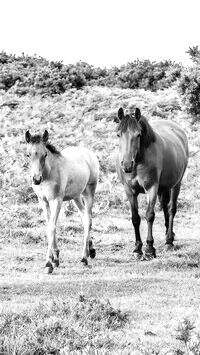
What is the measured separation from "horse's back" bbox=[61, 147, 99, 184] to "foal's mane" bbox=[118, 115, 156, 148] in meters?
1.11

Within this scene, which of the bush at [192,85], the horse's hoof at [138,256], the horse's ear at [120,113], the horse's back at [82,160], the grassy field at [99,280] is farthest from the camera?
the bush at [192,85]

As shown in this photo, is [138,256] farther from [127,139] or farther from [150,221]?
[127,139]

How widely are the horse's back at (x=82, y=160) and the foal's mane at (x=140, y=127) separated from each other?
111cm

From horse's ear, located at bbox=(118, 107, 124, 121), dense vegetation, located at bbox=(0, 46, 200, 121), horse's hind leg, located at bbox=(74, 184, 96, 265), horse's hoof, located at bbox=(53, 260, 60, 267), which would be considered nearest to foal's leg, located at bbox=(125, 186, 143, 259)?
horse's hind leg, located at bbox=(74, 184, 96, 265)

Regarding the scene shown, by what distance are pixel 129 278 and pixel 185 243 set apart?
4.15 metres

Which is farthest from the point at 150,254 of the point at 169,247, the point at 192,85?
the point at 192,85

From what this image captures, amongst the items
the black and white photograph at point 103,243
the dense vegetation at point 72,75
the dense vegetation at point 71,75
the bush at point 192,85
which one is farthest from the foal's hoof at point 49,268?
the dense vegetation at point 71,75

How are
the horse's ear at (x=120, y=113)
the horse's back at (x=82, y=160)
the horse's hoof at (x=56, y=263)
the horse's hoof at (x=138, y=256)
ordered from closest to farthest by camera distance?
1. the horse's hoof at (x=56, y=263)
2. the horse's ear at (x=120, y=113)
3. the horse's hoof at (x=138, y=256)
4. the horse's back at (x=82, y=160)

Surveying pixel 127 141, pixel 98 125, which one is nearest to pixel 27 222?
pixel 127 141

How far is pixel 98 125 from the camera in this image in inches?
1193

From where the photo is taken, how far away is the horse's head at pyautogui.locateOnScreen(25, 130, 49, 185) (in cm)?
1073

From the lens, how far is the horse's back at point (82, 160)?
1212 centimetres

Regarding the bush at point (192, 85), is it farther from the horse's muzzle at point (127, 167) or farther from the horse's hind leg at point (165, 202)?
the horse's muzzle at point (127, 167)

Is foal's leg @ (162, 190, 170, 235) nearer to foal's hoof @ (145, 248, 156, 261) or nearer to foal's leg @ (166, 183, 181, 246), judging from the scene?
foal's leg @ (166, 183, 181, 246)
